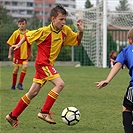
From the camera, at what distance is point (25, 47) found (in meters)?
12.0

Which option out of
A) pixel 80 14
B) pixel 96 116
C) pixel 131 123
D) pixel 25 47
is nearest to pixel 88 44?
pixel 80 14

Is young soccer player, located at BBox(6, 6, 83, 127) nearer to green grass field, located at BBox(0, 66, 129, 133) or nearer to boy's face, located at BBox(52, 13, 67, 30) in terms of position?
boy's face, located at BBox(52, 13, 67, 30)

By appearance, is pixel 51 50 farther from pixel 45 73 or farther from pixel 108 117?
pixel 108 117

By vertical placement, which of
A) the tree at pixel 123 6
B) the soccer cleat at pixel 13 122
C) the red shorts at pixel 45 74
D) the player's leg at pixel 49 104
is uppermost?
the tree at pixel 123 6

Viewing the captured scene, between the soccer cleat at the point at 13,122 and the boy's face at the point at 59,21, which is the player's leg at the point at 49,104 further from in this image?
the boy's face at the point at 59,21

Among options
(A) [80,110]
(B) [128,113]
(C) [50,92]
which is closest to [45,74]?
(C) [50,92]

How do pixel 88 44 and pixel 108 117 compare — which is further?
pixel 88 44

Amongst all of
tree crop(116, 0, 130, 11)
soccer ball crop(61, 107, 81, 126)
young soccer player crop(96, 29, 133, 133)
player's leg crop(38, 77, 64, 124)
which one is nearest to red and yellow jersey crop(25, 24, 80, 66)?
player's leg crop(38, 77, 64, 124)

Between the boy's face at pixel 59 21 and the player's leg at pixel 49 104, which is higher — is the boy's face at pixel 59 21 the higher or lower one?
the higher one

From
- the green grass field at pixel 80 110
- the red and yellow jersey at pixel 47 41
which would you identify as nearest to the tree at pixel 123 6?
the green grass field at pixel 80 110

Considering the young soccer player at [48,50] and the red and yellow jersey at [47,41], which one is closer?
the young soccer player at [48,50]

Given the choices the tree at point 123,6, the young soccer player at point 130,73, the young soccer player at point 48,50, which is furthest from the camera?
the tree at point 123,6

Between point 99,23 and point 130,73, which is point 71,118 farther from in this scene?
point 99,23

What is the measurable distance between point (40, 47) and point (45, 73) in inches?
16.2
